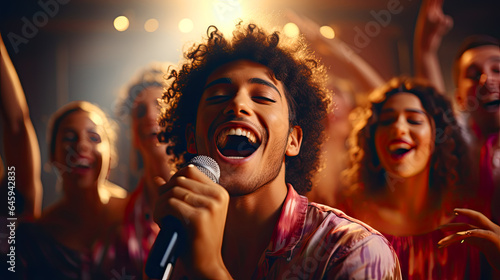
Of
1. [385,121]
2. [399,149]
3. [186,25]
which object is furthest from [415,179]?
[186,25]

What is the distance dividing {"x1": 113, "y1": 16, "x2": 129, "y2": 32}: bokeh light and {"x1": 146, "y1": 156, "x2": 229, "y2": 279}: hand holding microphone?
0.90 m

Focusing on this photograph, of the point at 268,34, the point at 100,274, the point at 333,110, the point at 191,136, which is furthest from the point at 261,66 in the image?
the point at 100,274

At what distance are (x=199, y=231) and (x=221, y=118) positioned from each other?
386 millimetres

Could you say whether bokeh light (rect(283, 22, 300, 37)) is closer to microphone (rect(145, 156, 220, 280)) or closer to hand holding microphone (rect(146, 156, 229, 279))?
hand holding microphone (rect(146, 156, 229, 279))

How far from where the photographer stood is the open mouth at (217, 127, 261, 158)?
3.70 feet

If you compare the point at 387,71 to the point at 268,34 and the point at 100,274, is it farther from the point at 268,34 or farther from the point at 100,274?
the point at 100,274

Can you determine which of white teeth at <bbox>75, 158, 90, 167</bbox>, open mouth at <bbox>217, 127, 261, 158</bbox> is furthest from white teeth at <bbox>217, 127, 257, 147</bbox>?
white teeth at <bbox>75, 158, 90, 167</bbox>

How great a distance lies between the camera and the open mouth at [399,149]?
1.42 meters

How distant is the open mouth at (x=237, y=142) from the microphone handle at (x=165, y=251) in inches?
15.4

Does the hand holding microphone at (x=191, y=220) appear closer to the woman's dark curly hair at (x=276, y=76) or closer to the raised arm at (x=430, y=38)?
the woman's dark curly hair at (x=276, y=76)

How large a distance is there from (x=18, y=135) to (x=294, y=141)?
1035 mm

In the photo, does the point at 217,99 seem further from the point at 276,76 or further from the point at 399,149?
the point at 399,149

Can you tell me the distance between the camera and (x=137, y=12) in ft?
5.30

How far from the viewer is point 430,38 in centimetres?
170
